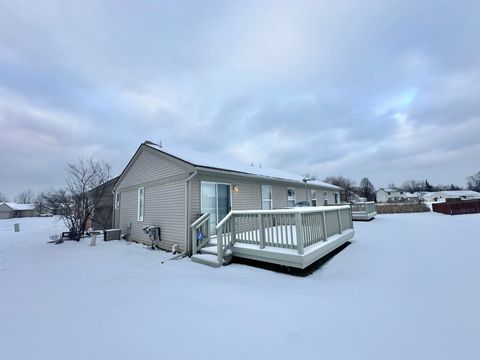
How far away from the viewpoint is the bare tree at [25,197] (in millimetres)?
68706

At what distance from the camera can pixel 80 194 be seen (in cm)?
1334

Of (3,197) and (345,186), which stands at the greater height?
(3,197)

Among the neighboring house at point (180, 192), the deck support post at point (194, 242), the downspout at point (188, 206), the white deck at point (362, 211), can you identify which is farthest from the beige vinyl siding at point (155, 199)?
the white deck at point (362, 211)

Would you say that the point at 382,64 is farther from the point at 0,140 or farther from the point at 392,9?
the point at 0,140

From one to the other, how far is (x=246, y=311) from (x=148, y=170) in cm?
867

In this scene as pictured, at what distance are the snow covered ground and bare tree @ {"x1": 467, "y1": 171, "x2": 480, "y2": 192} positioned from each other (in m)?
107

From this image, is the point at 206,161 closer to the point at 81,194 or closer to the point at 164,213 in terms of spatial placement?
the point at 164,213

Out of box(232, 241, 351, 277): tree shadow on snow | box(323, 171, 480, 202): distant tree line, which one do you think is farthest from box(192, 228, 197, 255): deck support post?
box(323, 171, 480, 202): distant tree line

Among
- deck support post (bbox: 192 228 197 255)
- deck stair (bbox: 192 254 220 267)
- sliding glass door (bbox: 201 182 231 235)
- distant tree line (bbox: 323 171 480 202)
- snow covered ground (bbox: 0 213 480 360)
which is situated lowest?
snow covered ground (bbox: 0 213 480 360)

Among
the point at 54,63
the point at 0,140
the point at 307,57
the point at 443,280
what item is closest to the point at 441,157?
the point at 307,57

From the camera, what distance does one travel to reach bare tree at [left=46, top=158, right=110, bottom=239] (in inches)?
503


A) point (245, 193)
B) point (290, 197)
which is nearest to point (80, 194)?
point (245, 193)

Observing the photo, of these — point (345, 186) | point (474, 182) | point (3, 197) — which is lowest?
point (345, 186)

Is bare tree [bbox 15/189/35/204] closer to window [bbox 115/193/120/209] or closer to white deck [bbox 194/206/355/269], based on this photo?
window [bbox 115/193/120/209]
